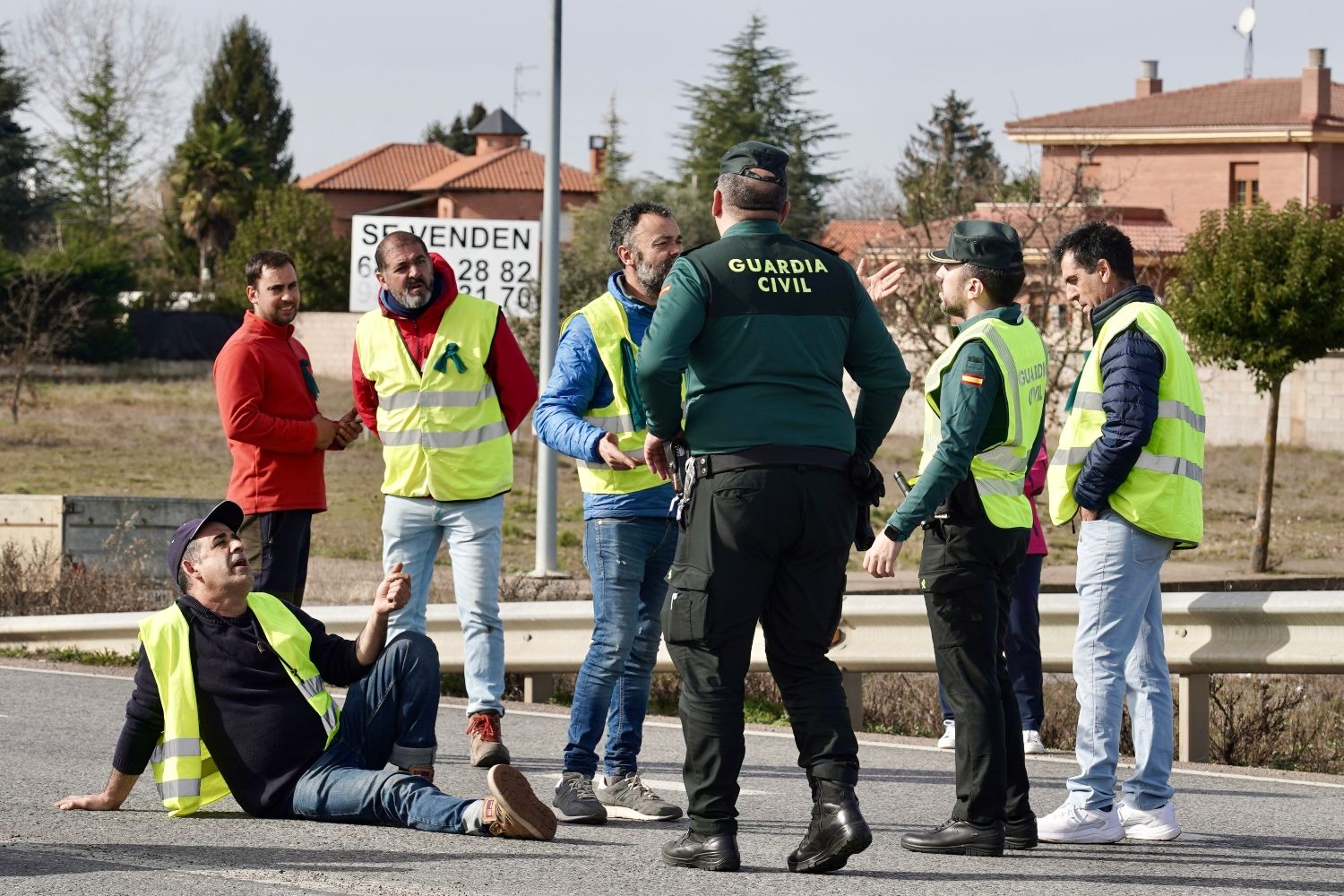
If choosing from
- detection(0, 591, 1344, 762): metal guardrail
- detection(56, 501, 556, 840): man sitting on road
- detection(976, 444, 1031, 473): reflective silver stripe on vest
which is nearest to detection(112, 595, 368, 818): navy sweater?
detection(56, 501, 556, 840): man sitting on road

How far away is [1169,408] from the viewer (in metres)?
6.62

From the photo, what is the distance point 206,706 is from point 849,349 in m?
2.40

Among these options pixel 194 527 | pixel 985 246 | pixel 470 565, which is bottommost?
pixel 470 565

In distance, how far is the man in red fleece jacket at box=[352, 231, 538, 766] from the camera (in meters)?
7.97

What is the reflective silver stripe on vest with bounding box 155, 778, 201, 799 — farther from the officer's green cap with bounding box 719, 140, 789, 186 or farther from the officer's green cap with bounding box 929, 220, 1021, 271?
the officer's green cap with bounding box 929, 220, 1021, 271

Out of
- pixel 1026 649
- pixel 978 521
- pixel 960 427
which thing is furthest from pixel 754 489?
pixel 1026 649

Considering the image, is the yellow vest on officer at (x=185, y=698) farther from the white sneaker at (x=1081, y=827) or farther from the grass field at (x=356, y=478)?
the grass field at (x=356, y=478)

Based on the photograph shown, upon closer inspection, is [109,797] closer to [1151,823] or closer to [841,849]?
[841,849]

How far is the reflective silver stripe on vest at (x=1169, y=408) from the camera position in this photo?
6.62 m

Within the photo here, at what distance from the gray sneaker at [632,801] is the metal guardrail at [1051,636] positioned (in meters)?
2.37

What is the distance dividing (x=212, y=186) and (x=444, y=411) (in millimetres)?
72261

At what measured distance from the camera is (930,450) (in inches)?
251

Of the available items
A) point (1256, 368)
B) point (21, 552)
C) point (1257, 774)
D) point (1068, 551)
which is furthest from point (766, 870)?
point (1256, 368)

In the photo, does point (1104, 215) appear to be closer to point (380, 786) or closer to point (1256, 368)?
point (1256, 368)
